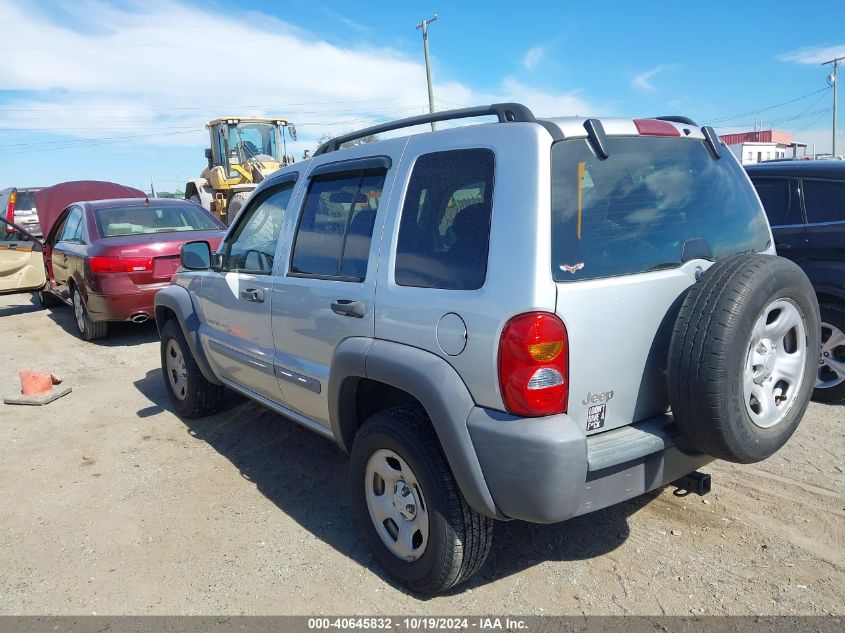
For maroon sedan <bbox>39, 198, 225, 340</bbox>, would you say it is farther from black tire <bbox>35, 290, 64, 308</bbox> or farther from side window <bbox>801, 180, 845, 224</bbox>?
side window <bbox>801, 180, 845, 224</bbox>

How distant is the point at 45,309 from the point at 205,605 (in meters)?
9.93

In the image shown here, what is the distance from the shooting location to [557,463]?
2.22 m

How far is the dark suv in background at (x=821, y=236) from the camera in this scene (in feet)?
15.4

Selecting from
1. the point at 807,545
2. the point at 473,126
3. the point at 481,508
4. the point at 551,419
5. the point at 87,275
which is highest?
the point at 473,126

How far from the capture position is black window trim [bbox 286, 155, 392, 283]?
3049mm

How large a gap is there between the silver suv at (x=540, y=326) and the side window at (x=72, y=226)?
6647mm

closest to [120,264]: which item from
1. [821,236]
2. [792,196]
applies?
[792,196]

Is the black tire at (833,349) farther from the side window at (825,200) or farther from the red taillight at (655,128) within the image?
the red taillight at (655,128)

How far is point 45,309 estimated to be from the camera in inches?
433

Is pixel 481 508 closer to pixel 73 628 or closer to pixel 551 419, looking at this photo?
pixel 551 419

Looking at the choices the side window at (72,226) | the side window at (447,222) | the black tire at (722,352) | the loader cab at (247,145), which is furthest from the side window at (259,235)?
the loader cab at (247,145)

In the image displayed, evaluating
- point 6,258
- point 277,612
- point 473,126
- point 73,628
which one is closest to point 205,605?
point 277,612

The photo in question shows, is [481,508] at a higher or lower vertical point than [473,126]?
lower

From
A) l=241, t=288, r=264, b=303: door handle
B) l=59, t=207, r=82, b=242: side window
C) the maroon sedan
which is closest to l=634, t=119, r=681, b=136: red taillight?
l=241, t=288, r=264, b=303: door handle
